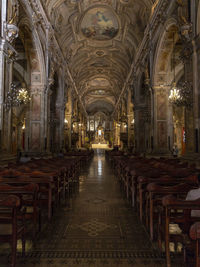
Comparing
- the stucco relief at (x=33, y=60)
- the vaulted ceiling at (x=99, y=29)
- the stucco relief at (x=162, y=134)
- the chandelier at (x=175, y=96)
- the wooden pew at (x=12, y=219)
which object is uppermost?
the vaulted ceiling at (x=99, y=29)

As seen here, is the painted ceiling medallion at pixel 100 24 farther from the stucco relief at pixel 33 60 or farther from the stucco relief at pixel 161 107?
the stucco relief at pixel 161 107

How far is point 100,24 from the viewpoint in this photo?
1766 cm

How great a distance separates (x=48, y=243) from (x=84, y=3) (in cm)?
1608

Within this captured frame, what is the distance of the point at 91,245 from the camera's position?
2.89 meters

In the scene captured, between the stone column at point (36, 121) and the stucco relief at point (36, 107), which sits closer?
the stone column at point (36, 121)

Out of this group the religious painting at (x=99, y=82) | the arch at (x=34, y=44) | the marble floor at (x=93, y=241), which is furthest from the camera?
the religious painting at (x=99, y=82)

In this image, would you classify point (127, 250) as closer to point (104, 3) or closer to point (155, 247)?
point (155, 247)

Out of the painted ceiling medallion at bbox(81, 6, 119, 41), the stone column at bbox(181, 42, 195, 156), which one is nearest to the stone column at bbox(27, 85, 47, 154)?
the stone column at bbox(181, 42, 195, 156)

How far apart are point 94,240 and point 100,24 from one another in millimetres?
18130

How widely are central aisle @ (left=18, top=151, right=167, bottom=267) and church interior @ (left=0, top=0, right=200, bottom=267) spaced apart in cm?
2

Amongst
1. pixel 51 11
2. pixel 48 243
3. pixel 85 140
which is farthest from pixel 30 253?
pixel 85 140

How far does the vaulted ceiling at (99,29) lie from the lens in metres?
14.2

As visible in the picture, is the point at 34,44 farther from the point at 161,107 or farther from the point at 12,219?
the point at 12,219

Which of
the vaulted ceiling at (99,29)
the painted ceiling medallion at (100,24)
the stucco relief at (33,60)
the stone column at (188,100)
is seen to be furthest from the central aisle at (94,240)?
the painted ceiling medallion at (100,24)
